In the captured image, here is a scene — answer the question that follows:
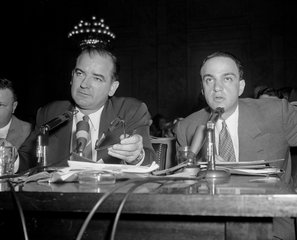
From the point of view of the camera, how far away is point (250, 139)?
1.99 metres

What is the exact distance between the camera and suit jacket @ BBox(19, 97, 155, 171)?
192 cm

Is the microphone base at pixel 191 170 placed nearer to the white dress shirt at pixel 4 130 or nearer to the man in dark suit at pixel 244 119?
the man in dark suit at pixel 244 119

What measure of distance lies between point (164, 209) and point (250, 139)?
1.28m

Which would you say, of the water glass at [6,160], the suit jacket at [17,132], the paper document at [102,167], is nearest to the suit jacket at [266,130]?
the paper document at [102,167]

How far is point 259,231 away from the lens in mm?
836

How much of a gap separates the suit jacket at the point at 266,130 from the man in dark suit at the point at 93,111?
1.82 ft

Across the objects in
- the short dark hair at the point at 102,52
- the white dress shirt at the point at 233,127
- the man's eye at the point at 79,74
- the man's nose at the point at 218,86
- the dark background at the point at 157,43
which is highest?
the dark background at the point at 157,43

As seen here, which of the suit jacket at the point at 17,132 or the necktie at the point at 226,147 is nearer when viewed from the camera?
the necktie at the point at 226,147

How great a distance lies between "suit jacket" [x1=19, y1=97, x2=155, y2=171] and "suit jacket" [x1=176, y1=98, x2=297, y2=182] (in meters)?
0.55

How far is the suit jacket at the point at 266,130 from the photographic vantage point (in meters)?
1.98

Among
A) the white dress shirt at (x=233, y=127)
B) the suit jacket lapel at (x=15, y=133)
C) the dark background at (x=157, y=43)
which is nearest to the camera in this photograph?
the white dress shirt at (x=233, y=127)

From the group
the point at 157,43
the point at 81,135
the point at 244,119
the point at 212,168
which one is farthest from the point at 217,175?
the point at 157,43

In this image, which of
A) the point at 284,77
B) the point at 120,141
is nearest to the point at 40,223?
the point at 120,141

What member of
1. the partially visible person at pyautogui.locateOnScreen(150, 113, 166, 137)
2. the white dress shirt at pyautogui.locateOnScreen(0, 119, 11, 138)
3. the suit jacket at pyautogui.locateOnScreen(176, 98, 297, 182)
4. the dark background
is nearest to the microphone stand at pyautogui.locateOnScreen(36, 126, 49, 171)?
the suit jacket at pyautogui.locateOnScreen(176, 98, 297, 182)
